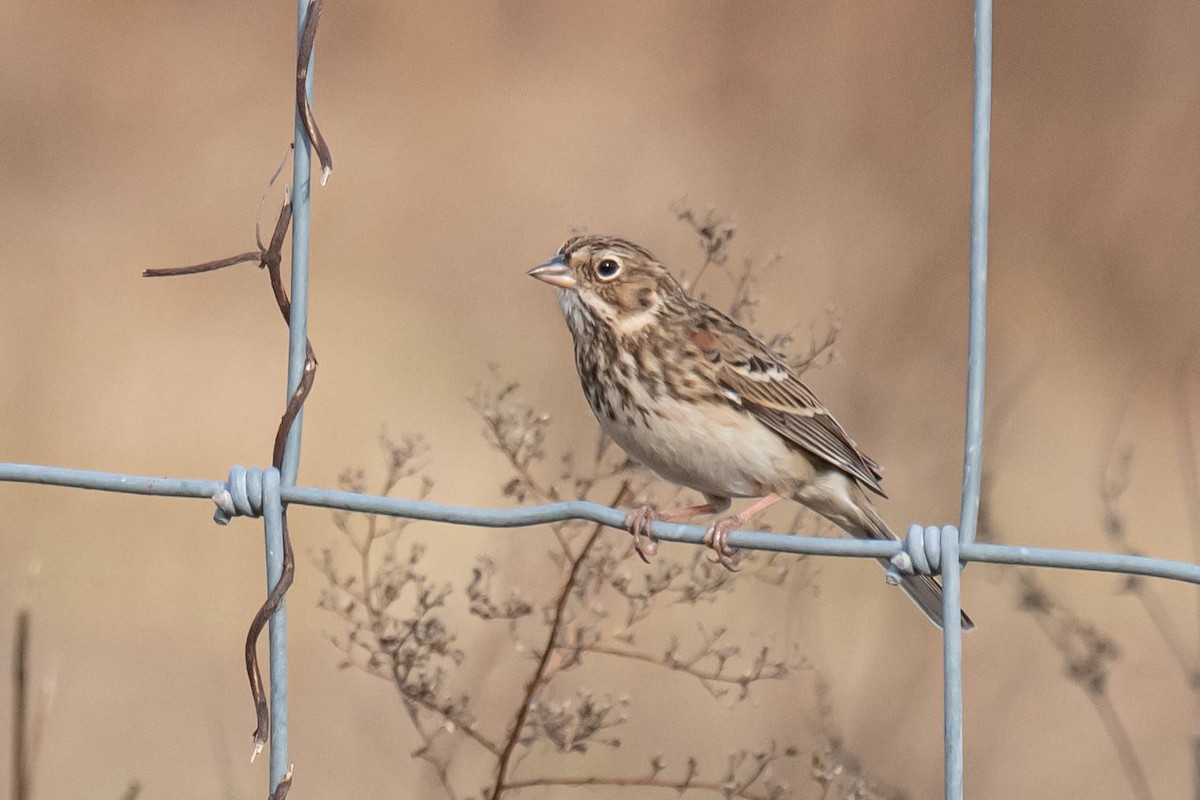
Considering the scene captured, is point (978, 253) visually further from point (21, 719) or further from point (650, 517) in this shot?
point (21, 719)

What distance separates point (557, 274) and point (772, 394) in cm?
56

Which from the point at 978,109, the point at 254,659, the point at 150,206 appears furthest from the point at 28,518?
the point at 978,109

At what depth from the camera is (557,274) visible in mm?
3775

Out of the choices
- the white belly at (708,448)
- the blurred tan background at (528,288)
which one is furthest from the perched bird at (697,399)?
the blurred tan background at (528,288)

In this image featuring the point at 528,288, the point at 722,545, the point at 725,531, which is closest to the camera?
the point at 725,531

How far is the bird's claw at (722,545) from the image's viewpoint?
288 centimetres

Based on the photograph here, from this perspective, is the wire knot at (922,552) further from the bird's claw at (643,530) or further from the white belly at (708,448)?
the white belly at (708,448)

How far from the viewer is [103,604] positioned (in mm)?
6773

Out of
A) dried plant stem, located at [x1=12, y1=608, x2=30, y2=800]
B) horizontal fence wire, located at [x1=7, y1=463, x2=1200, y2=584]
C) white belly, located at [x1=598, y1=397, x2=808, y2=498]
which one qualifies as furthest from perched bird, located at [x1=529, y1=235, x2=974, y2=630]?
dried plant stem, located at [x1=12, y1=608, x2=30, y2=800]

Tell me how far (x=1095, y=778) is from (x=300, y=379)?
4.47 meters

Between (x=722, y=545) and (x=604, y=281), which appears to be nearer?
(x=722, y=545)

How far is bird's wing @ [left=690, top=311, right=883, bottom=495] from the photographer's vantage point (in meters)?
3.70

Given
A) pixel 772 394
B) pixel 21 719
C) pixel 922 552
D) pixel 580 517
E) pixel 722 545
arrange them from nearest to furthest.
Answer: pixel 922 552
pixel 580 517
pixel 722 545
pixel 21 719
pixel 772 394

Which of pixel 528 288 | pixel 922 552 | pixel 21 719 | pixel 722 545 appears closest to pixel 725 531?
pixel 722 545
